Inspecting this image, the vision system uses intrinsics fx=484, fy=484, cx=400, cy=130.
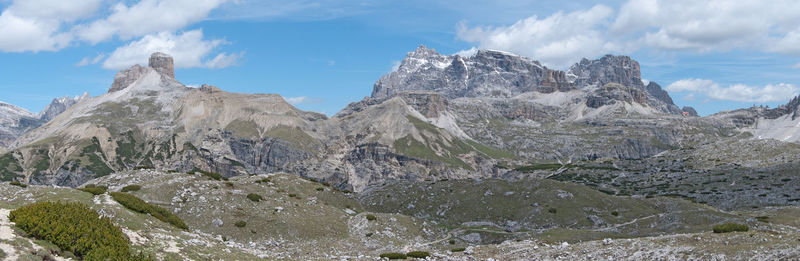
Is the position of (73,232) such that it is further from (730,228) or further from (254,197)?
(730,228)

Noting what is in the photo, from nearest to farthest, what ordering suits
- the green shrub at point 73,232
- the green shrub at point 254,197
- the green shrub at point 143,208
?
1. the green shrub at point 73,232
2. the green shrub at point 143,208
3. the green shrub at point 254,197

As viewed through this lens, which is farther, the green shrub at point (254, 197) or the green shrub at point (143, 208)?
the green shrub at point (254, 197)

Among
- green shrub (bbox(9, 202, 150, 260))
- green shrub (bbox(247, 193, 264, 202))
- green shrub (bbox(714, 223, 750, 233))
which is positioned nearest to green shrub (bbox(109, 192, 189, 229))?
green shrub (bbox(9, 202, 150, 260))

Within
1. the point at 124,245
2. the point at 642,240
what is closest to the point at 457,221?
the point at 642,240

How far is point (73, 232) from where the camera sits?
952 inches

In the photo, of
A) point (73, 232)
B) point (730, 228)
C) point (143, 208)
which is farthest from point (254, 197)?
point (730, 228)

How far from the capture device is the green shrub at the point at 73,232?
2358cm

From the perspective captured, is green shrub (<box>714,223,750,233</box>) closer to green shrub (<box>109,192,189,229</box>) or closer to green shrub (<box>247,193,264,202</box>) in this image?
green shrub (<box>109,192,189,229</box>)

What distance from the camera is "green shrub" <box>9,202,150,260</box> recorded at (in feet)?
77.4

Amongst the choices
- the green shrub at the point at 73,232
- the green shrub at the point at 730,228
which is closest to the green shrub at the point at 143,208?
the green shrub at the point at 73,232

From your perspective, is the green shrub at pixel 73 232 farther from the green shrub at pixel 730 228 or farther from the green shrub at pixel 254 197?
the green shrub at pixel 730 228

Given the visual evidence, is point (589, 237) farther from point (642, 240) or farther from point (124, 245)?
point (124, 245)

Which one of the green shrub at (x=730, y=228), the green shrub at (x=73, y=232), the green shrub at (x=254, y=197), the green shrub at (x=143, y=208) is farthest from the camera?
the green shrub at (x=254, y=197)

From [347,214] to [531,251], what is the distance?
34223 millimetres
